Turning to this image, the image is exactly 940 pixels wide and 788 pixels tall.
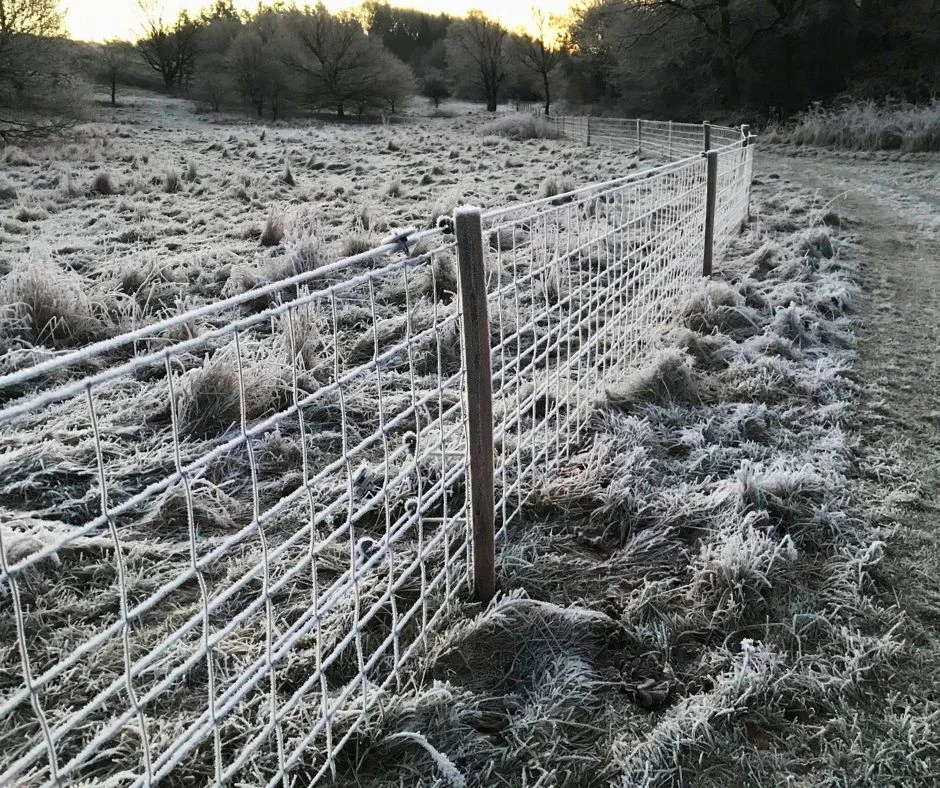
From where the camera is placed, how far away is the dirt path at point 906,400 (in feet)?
7.57

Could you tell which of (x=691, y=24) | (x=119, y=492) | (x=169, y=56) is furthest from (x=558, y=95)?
(x=119, y=492)

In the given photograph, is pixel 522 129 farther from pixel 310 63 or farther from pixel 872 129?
pixel 310 63

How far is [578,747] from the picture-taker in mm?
1910

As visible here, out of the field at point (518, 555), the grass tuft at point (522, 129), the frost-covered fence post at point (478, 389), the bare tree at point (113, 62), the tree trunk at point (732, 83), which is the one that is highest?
the bare tree at point (113, 62)

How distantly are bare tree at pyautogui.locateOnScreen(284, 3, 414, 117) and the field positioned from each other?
39828 millimetres

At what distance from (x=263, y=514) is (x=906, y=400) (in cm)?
353

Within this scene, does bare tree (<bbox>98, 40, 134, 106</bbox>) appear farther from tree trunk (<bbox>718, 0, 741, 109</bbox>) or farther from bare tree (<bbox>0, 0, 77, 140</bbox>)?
tree trunk (<bbox>718, 0, 741, 109</bbox>)

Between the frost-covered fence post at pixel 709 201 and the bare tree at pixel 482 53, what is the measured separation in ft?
152

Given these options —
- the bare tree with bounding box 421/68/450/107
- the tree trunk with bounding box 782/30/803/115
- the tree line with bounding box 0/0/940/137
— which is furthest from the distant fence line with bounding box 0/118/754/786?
the bare tree with bounding box 421/68/450/107

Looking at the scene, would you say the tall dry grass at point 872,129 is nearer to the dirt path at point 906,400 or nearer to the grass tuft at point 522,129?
the dirt path at point 906,400

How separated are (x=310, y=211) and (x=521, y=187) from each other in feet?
13.2

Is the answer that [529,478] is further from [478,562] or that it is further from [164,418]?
[164,418]

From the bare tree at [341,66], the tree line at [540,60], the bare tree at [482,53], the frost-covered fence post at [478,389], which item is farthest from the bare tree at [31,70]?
the bare tree at [482,53]

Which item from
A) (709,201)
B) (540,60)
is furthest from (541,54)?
(709,201)
